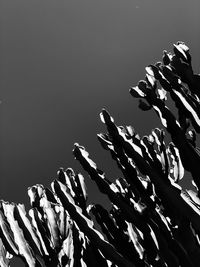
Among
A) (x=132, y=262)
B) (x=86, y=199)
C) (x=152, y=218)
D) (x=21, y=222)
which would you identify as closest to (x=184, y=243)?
(x=152, y=218)

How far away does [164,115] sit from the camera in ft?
7.09

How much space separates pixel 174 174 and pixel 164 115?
468mm

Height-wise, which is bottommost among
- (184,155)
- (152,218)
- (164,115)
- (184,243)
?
(184,243)

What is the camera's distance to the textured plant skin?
79.2 inches

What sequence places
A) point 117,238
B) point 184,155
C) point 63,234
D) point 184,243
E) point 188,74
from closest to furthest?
1. point 184,243
2. point 184,155
3. point 188,74
4. point 117,238
5. point 63,234

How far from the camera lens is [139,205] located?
2.26m

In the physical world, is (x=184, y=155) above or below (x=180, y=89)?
below

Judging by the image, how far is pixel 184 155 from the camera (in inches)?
80.8

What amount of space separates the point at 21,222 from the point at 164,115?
1.13 m

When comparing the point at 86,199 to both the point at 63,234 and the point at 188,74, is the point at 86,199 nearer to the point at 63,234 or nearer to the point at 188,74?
the point at 63,234

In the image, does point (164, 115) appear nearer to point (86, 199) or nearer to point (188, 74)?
point (188, 74)

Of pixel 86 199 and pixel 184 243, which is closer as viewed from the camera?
pixel 184 243

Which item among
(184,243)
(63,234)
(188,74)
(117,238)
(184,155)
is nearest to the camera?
(184,243)

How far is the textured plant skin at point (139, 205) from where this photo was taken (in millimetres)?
2011
